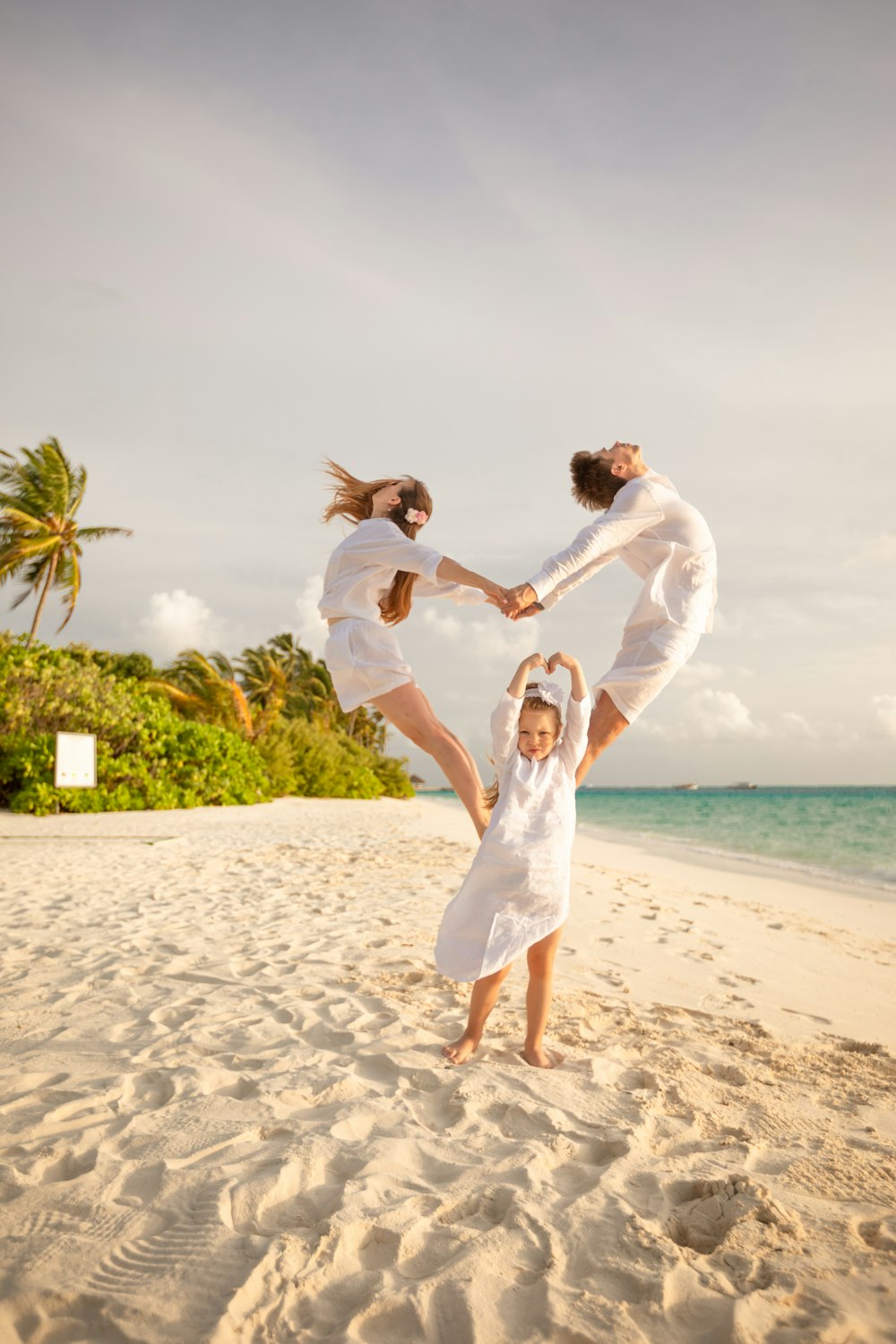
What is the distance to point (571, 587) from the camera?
4.18m

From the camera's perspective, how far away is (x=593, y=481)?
430cm

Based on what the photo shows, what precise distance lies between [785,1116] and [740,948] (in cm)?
358

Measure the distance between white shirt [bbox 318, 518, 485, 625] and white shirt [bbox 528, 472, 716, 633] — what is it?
0.62 m

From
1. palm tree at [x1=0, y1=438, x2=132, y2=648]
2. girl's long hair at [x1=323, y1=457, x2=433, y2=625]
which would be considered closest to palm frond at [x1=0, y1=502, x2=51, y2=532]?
palm tree at [x1=0, y1=438, x2=132, y2=648]

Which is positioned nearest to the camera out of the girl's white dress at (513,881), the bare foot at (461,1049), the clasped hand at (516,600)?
the girl's white dress at (513,881)

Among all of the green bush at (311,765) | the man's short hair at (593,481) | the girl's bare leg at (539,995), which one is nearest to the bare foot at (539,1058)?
the girl's bare leg at (539,995)

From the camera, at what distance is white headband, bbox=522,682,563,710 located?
11.1ft

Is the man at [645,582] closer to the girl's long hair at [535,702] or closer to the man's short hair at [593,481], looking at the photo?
the man's short hair at [593,481]

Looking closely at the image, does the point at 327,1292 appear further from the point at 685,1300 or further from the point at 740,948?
the point at 740,948

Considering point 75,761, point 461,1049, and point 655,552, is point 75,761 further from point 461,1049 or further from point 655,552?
point 655,552

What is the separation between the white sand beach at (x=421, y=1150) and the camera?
1.78 m

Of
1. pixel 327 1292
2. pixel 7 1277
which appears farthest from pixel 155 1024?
pixel 327 1292

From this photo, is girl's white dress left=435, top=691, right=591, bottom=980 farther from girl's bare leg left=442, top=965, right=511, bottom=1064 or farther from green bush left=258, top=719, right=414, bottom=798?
green bush left=258, top=719, right=414, bottom=798

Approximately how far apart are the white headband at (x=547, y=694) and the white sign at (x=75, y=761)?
1466 cm
